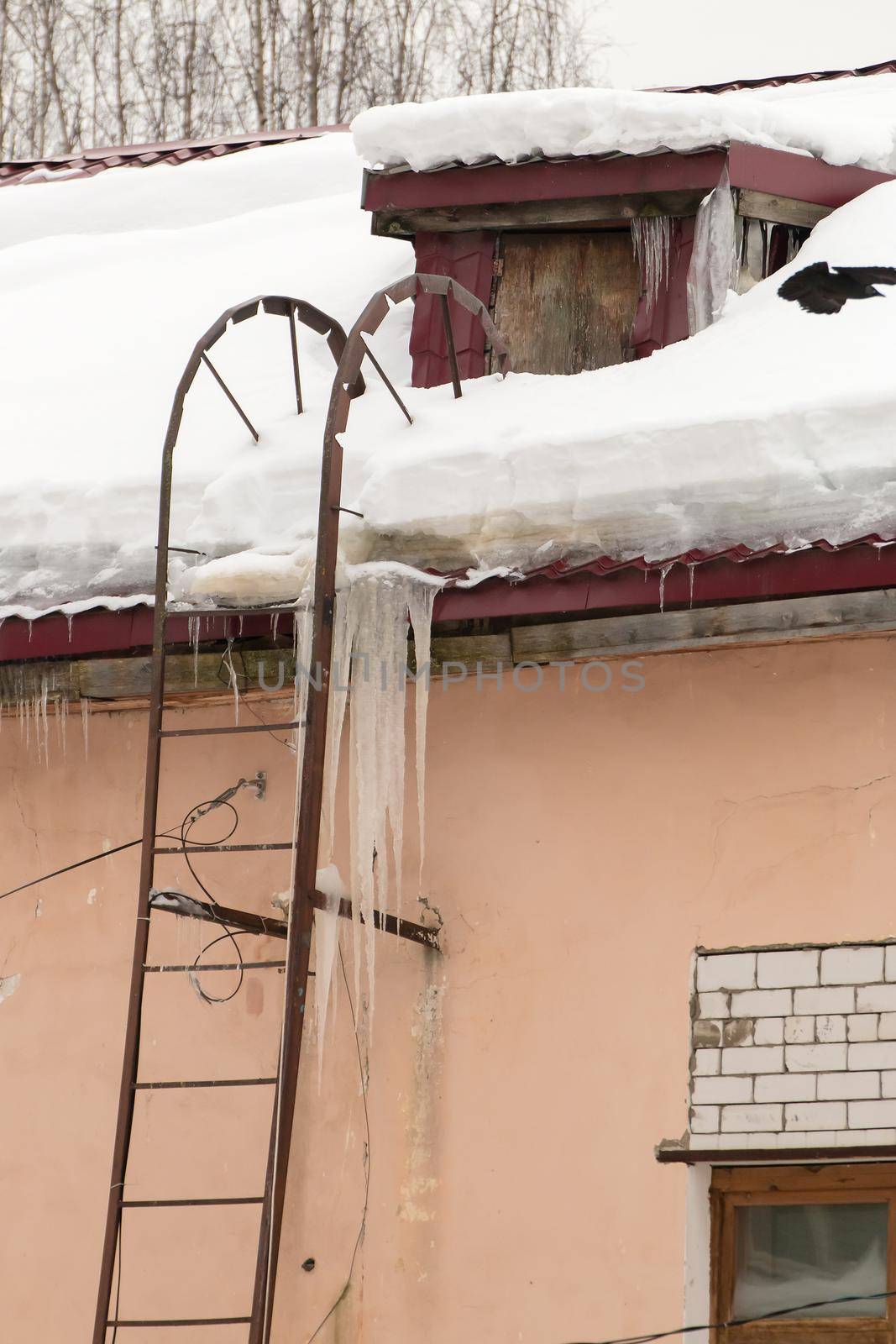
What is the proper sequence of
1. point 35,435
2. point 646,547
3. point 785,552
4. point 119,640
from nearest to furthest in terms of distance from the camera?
point 785,552
point 646,547
point 119,640
point 35,435

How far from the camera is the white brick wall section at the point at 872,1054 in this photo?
5516 mm

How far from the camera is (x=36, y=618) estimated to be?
630 centimetres

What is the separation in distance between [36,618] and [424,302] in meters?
2.18

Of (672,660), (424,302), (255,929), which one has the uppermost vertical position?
(424,302)

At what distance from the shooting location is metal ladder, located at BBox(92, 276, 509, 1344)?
5.45 meters

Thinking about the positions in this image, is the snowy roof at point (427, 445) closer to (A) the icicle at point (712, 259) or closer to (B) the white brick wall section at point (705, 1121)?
(A) the icicle at point (712, 259)

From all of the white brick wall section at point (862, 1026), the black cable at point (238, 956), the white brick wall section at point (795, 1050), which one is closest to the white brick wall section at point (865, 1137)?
the white brick wall section at point (795, 1050)

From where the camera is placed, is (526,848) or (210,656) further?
(210,656)

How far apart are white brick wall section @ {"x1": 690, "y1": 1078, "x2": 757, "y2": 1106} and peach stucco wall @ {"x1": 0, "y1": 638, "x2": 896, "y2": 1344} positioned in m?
0.06

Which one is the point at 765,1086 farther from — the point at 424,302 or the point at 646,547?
the point at 424,302

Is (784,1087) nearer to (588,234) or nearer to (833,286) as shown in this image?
(833,286)

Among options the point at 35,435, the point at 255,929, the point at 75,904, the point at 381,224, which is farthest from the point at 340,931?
the point at 381,224

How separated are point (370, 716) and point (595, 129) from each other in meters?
2.66

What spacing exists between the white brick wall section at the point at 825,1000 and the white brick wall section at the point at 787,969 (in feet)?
0.10
